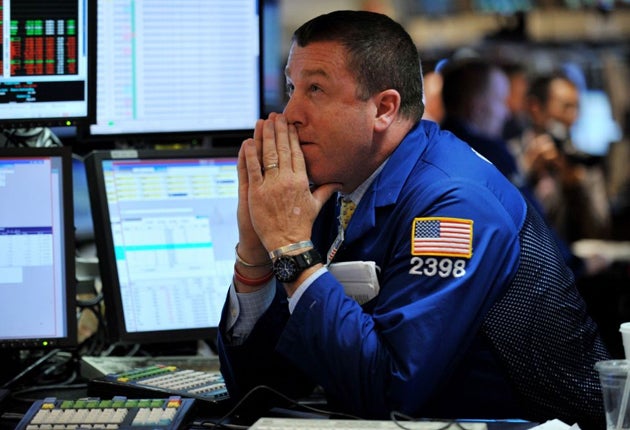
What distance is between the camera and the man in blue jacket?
2092 millimetres

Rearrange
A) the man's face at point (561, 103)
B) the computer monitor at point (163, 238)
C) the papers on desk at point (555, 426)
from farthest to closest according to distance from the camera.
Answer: the man's face at point (561, 103), the computer monitor at point (163, 238), the papers on desk at point (555, 426)

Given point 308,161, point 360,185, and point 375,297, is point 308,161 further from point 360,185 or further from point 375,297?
point 375,297

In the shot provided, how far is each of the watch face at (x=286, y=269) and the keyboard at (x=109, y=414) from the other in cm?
30

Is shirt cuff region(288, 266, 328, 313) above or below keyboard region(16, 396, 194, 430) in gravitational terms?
above

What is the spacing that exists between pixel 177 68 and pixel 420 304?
45.8 inches

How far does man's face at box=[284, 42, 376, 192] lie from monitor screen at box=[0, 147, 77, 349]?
63 centimetres

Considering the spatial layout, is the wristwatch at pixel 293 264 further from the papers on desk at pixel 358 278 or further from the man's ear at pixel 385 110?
the man's ear at pixel 385 110

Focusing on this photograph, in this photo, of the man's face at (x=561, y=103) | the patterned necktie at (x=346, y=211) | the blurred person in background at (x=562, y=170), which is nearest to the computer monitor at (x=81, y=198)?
the patterned necktie at (x=346, y=211)

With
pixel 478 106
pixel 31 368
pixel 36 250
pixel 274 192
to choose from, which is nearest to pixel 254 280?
pixel 274 192

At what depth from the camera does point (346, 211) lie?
8.04ft

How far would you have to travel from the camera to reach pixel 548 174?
748 centimetres

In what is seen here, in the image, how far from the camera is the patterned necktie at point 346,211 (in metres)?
2.44

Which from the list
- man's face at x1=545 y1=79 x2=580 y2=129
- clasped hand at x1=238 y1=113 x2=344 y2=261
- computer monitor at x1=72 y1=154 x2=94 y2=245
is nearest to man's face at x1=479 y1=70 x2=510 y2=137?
man's face at x1=545 y1=79 x2=580 y2=129

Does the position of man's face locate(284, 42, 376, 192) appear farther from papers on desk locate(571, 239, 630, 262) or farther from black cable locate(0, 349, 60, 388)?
papers on desk locate(571, 239, 630, 262)
